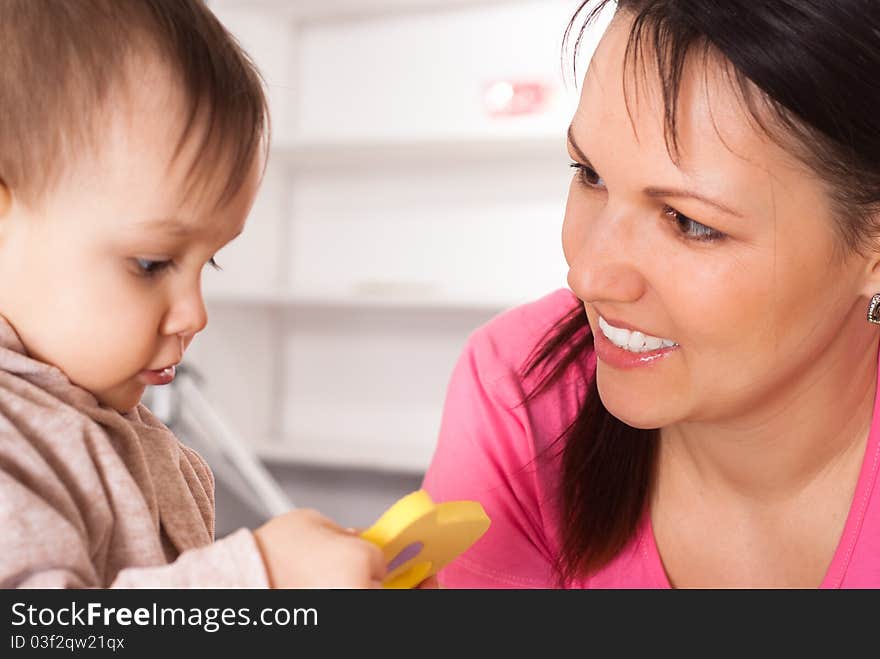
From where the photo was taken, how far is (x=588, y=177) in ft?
3.55

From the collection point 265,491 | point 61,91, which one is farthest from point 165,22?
point 265,491

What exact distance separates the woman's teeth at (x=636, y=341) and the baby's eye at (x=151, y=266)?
0.45 meters

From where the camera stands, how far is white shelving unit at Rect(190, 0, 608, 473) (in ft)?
9.72

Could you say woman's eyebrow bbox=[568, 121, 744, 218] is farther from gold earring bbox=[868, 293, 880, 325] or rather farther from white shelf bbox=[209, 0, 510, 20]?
white shelf bbox=[209, 0, 510, 20]

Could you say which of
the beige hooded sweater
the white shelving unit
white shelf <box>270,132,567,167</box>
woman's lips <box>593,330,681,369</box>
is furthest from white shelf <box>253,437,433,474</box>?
the beige hooded sweater

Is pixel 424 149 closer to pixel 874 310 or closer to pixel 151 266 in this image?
pixel 874 310

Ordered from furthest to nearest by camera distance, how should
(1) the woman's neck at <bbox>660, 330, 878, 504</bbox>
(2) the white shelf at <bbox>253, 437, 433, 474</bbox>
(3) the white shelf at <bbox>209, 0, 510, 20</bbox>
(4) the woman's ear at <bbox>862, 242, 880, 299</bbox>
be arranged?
(3) the white shelf at <bbox>209, 0, 510, 20</bbox> → (2) the white shelf at <bbox>253, 437, 433, 474</bbox> → (1) the woman's neck at <bbox>660, 330, 878, 504</bbox> → (4) the woman's ear at <bbox>862, 242, 880, 299</bbox>

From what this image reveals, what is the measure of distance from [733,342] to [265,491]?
6.35 ft

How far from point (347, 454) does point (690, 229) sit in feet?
6.71

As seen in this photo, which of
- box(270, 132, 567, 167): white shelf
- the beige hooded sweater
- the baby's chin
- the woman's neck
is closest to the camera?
the beige hooded sweater

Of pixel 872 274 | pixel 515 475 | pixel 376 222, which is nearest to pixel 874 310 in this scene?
pixel 872 274

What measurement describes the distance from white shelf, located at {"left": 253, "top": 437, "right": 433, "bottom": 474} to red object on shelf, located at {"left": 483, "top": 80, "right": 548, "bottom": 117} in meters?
0.98
